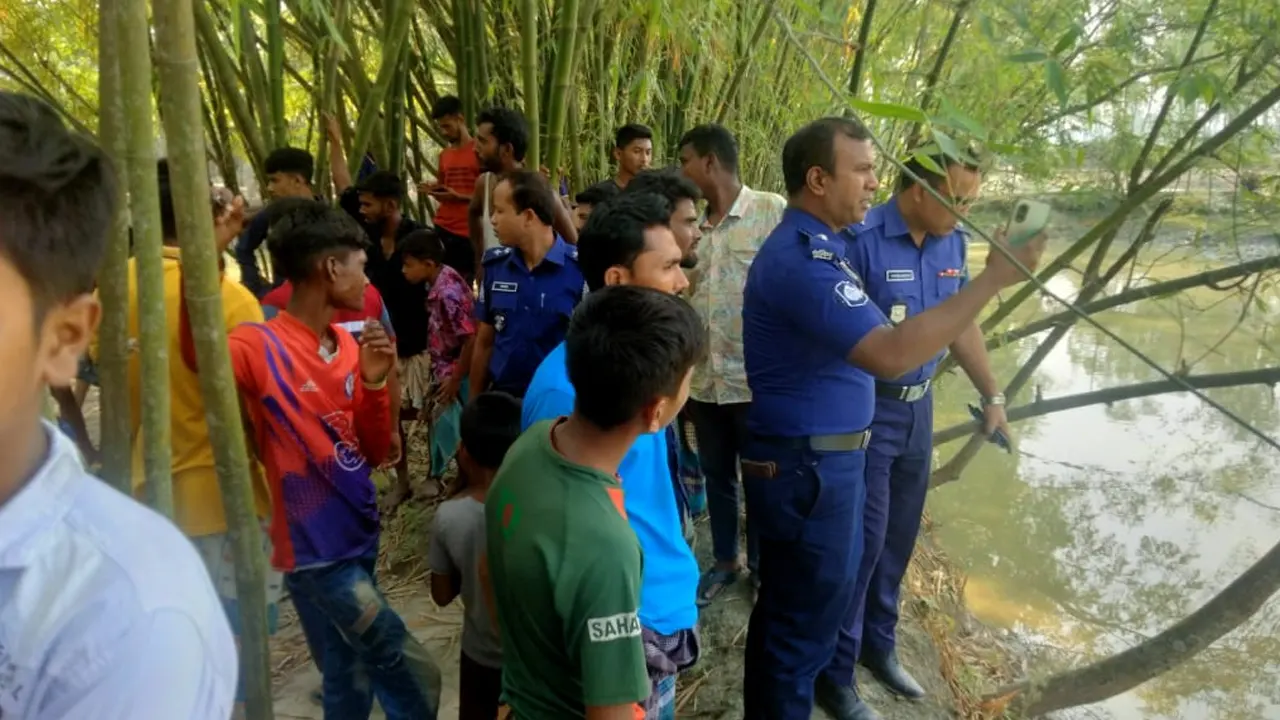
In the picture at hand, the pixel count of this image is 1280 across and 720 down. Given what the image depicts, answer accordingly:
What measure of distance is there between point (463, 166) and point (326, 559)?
98.1 inches

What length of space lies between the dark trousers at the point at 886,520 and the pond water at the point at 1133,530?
189 cm

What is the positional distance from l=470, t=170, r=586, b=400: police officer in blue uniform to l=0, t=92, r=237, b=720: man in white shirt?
187cm

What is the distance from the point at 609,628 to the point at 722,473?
1780 mm

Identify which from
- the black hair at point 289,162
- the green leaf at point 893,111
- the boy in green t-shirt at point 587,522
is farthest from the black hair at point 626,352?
the black hair at point 289,162

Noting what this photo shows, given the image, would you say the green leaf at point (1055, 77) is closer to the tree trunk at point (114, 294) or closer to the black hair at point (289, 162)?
the tree trunk at point (114, 294)

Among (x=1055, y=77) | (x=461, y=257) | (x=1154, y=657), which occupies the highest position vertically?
(x=1055, y=77)

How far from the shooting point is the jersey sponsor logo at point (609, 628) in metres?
1.13

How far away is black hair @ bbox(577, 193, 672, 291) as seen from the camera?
5.59ft

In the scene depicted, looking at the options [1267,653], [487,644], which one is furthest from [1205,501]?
[487,644]

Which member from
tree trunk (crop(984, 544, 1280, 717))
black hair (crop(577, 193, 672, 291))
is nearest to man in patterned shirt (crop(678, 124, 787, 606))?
black hair (crop(577, 193, 672, 291))

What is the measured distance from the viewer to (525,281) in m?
2.56

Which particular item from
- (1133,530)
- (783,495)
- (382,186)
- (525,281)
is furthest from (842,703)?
(1133,530)

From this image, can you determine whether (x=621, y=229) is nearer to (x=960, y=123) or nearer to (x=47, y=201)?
(x=960, y=123)

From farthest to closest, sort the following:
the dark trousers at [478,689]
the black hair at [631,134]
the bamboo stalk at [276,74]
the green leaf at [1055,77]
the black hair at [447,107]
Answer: the black hair at [447,107] → the black hair at [631,134] → the bamboo stalk at [276,74] → the dark trousers at [478,689] → the green leaf at [1055,77]
